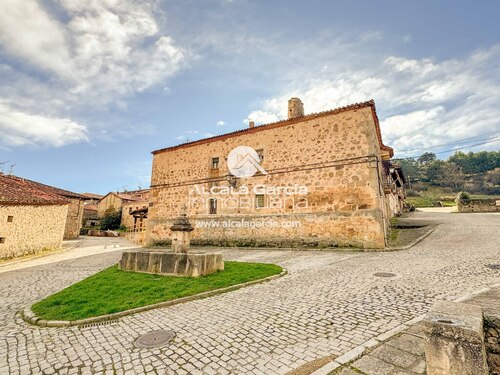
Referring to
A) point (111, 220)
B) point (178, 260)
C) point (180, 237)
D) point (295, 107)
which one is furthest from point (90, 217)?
point (178, 260)

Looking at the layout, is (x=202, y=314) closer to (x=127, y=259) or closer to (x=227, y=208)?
(x=127, y=259)

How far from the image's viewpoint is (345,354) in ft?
9.54

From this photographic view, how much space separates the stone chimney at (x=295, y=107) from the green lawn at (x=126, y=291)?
11510mm

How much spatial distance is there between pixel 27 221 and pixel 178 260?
1367cm

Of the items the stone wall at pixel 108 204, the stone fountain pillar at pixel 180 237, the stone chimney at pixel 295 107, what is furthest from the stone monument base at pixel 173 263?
the stone wall at pixel 108 204

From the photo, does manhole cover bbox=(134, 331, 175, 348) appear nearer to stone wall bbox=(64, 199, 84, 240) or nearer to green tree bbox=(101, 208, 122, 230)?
stone wall bbox=(64, 199, 84, 240)

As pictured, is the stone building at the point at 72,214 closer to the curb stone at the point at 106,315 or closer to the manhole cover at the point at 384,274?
the curb stone at the point at 106,315

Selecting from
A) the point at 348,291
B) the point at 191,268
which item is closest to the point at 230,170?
the point at 191,268

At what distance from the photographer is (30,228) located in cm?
1579

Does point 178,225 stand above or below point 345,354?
above

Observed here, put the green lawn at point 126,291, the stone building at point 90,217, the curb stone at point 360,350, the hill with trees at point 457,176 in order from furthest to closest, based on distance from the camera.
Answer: the hill with trees at point 457,176 < the stone building at point 90,217 < the green lawn at point 126,291 < the curb stone at point 360,350

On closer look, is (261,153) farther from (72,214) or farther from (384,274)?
(72,214)

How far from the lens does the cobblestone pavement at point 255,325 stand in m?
3.04

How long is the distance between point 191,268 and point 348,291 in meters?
4.46
